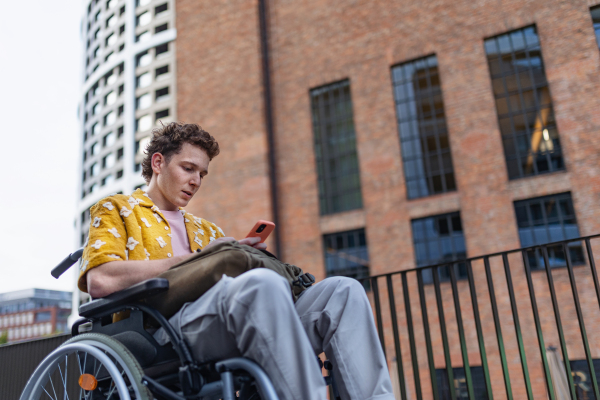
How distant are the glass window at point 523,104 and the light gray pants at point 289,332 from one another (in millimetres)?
13925

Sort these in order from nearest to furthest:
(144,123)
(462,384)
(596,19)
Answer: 1. (462,384)
2. (596,19)
3. (144,123)

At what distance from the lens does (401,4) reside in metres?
16.2

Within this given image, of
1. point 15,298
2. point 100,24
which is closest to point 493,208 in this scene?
point 100,24

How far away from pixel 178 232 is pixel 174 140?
1.49ft

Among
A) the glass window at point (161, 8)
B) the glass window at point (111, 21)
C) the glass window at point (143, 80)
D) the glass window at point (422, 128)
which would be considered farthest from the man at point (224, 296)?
the glass window at point (111, 21)

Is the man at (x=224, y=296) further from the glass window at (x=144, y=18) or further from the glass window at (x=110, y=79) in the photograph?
the glass window at (x=110, y=79)

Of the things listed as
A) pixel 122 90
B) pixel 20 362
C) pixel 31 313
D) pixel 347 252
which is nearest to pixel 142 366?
pixel 20 362

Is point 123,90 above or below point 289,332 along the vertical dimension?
above

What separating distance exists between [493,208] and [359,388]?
537 inches

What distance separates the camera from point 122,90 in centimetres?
4147

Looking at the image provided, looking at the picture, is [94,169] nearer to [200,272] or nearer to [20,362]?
[20,362]

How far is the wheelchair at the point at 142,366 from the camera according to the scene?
1.51 m

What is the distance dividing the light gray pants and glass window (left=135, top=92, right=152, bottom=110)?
136ft

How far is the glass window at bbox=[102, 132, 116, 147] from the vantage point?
42.2m
